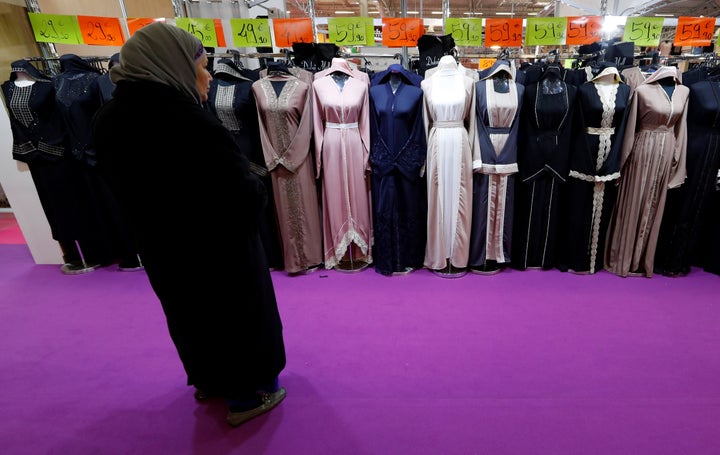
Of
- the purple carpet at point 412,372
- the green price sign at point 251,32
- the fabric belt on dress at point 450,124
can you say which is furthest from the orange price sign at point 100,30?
the fabric belt on dress at point 450,124

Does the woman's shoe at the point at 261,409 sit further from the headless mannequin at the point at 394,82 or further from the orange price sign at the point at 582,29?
the orange price sign at the point at 582,29

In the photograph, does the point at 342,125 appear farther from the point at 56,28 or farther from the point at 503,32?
the point at 56,28

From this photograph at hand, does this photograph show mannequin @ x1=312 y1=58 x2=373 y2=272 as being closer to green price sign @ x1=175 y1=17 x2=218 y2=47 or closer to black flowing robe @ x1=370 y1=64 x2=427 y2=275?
black flowing robe @ x1=370 y1=64 x2=427 y2=275

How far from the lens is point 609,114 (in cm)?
230

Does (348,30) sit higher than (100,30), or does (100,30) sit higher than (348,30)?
(100,30)

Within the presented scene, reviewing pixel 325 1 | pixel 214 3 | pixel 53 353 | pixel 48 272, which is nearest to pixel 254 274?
pixel 53 353

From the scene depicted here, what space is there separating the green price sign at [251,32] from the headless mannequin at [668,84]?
2.73 metres

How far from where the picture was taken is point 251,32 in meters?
2.58

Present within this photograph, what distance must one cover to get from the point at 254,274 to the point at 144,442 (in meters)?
0.88

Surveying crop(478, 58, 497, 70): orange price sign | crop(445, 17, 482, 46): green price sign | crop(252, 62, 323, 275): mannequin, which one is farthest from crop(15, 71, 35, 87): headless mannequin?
crop(478, 58, 497, 70): orange price sign

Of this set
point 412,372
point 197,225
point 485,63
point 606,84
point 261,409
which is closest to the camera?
point 197,225

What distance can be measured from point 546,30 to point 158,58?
9.03ft

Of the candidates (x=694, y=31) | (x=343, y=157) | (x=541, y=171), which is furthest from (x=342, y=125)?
(x=694, y=31)

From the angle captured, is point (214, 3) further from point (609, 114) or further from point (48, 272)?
point (609, 114)
